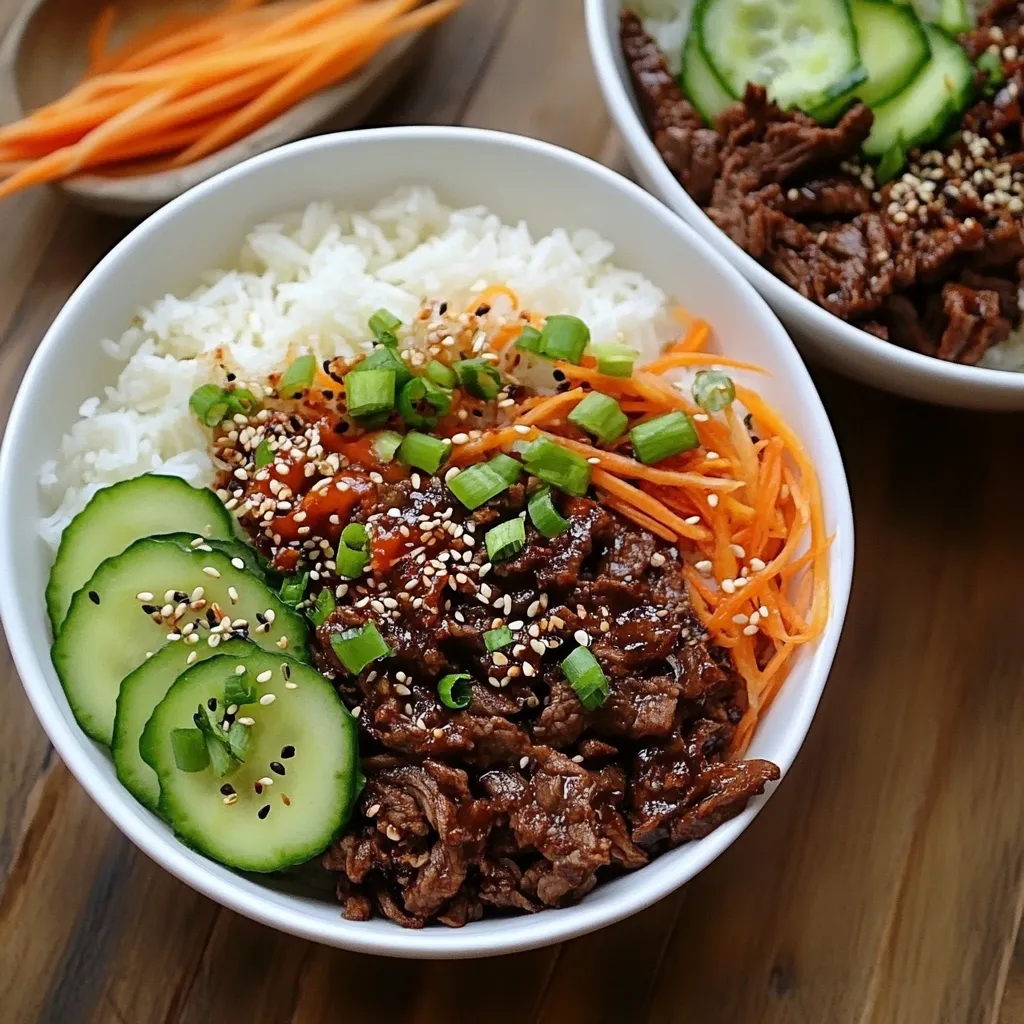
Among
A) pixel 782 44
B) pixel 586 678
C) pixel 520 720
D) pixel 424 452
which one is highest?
pixel 782 44

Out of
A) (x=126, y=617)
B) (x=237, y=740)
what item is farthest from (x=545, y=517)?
(x=126, y=617)

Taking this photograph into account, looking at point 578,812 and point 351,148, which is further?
point 351,148

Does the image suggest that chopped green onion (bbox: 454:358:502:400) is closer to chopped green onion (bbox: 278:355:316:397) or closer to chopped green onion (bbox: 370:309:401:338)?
chopped green onion (bbox: 370:309:401:338)

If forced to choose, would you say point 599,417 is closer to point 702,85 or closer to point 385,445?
point 385,445

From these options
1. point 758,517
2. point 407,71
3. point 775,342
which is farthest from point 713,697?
point 407,71

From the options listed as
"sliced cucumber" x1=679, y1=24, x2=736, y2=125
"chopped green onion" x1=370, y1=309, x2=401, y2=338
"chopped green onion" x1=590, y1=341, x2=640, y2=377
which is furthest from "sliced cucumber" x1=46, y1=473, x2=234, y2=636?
"sliced cucumber" x1=679, y1=24, x2=736, y2=125

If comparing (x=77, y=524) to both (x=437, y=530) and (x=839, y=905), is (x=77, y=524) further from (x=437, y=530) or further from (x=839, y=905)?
(x=839, y=905)
